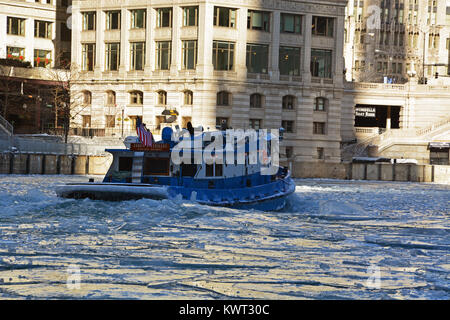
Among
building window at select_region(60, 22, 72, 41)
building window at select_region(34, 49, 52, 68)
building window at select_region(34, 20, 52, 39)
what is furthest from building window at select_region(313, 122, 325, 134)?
building window at select_region(34, 20, 52, 39)

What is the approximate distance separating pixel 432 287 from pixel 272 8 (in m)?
72.1

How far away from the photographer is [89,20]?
3489 inches

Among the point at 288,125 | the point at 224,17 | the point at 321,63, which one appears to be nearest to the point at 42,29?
the point at 224,17

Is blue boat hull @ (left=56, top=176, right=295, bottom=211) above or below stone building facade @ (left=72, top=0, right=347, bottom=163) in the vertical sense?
below

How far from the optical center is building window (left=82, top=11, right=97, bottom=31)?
290 ft

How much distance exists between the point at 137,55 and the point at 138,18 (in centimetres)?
439

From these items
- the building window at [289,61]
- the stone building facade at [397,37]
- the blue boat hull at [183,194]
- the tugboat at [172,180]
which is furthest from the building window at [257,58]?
the stone building facade at [397,37]

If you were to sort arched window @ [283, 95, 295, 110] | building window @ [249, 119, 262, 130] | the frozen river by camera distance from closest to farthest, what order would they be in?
the frozen river → building window @ [249, 119, 262, 130] → arched window @ [283, 95, 295, 110]

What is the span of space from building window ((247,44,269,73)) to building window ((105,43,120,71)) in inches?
603

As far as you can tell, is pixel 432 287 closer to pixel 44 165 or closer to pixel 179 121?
pixel 44 165

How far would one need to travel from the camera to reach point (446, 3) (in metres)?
150

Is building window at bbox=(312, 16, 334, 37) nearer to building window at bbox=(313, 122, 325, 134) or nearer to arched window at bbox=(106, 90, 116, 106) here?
building window at bbox=(313, 122, 325, 134)

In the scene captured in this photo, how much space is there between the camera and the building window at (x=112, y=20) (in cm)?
8706

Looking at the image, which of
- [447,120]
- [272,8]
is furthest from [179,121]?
[447,120]
